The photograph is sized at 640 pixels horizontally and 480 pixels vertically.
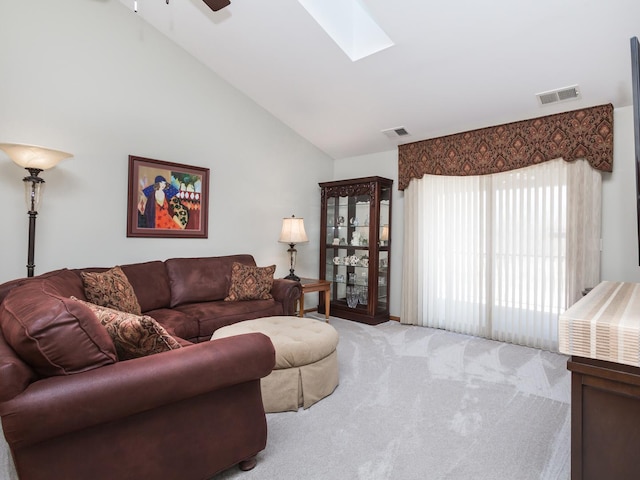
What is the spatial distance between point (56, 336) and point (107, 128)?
8.93ft

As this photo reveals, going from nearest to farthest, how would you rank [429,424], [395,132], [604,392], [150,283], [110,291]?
[604,392], [429,424], [110,291], [150,283], [395,132]

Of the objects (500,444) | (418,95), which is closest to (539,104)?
(418,95)

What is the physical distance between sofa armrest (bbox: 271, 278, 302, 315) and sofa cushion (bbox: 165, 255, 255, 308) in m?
0.52

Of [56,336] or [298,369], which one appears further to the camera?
[298,369]

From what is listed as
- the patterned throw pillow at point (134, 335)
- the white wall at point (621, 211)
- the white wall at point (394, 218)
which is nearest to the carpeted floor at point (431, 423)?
the patterned throw pillow at point (134, 335)

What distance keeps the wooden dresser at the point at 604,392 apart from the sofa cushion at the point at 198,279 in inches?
128

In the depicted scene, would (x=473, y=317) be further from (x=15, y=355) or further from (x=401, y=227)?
(x=15, y=355)

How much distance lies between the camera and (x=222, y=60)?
12.5 ft

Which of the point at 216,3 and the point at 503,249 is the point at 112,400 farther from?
the point at 503,249

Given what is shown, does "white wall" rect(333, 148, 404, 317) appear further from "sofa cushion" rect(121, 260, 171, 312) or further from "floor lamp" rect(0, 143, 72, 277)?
"floor lamp" rect(0, 143, 72, 277)

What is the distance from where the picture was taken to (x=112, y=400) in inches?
48.4

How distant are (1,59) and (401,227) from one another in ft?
14.0

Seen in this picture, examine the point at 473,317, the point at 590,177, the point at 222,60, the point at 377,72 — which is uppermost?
the point at 222,60

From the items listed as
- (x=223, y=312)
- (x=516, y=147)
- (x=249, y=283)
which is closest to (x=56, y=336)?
(x=223, y=312)
